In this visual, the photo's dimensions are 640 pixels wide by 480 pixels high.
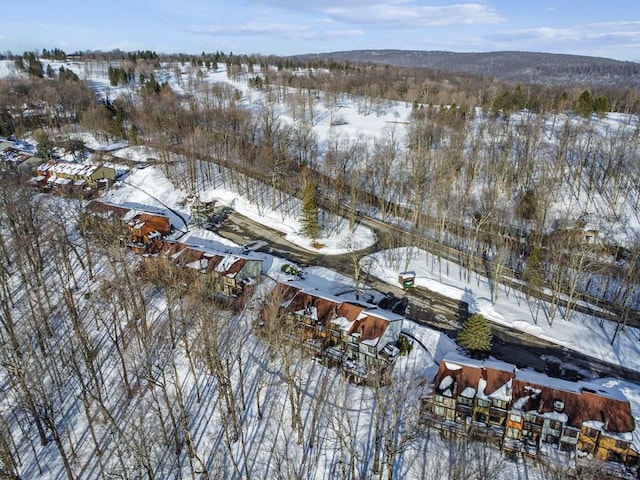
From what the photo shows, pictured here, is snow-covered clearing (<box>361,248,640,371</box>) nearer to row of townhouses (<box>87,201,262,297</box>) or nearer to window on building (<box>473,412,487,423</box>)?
window on building (<box>473,412,487,423</box>)

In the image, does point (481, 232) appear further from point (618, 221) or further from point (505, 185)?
point (618, 221)

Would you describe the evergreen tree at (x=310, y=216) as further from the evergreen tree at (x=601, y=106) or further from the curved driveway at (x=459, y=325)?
the evergreen tree at (x=601, y=106)

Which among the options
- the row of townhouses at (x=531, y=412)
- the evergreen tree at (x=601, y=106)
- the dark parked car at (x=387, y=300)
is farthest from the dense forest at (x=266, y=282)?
the dark parked car at (x=387, y=300)

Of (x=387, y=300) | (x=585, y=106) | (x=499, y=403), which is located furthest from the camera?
(x=585, y=106)

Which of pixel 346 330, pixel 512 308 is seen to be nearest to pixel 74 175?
pixel 346 330

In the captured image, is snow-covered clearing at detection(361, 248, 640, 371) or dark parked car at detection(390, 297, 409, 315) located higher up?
snow-covered clearing at detection(361, 248, 640, 371)

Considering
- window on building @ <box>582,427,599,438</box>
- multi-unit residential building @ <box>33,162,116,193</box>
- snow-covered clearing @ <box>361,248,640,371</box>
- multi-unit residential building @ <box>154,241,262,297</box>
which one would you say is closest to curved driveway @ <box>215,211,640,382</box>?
snow-covered clearing @ <box>361,248,640,371</box>

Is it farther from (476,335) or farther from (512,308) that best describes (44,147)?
Answer: (512,308)

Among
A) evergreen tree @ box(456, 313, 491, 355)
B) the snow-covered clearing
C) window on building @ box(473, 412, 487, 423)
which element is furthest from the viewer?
the snow-covered clearing
